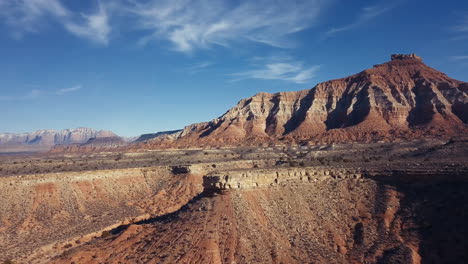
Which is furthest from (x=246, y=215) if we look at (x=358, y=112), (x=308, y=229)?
(x=358, y=112)

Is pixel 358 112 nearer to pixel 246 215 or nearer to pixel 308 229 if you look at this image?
pixel 308 229

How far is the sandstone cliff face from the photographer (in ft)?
341

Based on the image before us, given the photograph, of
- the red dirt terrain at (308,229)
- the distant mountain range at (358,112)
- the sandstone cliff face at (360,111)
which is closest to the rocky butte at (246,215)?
the red dirt terrain at (308,229)

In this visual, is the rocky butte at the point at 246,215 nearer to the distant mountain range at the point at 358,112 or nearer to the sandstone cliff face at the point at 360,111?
the distant mountain range at the point at 358,112

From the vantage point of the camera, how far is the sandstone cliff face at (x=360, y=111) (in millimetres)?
104000

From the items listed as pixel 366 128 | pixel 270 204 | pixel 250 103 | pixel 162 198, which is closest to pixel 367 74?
pixel 366 128

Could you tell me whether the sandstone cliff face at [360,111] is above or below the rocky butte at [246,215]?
above

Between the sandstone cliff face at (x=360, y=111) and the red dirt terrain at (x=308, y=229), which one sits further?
the sandstone cliff face at (x=360, y=111)

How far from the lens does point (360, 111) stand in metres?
120

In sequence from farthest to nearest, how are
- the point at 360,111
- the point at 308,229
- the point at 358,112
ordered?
the point at 358,112
the point at 360,111
the point at 308,229

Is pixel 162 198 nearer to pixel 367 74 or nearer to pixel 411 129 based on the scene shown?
pixel 411 129

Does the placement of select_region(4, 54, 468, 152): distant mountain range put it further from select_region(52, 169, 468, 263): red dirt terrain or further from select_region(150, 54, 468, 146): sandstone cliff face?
select_region(52, 169, 468, 263): red dirt terrain

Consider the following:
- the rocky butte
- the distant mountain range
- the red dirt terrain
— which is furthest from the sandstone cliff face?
the red dirt terrain

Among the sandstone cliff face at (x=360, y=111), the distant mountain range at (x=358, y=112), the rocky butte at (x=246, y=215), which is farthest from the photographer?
the sandstone cliff face at (x=360, y=111)
